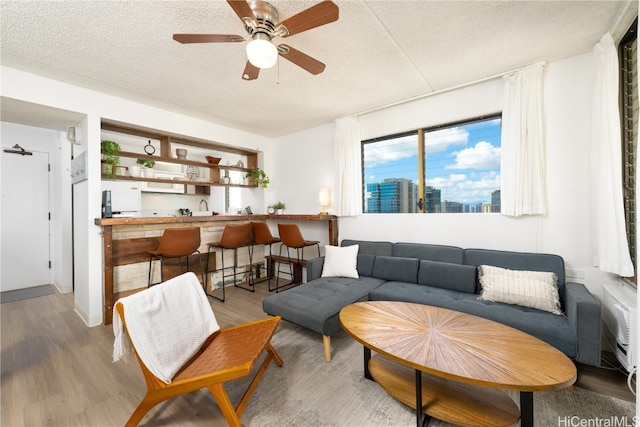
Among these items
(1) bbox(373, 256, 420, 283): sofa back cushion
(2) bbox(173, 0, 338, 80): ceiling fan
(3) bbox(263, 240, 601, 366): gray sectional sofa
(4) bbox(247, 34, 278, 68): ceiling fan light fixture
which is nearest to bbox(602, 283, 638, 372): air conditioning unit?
(3) bbox(263, 240, 601, 366): gray sectional sofa

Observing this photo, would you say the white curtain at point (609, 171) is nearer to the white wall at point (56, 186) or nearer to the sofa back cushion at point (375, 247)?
the sofa back cushion at point (375, 247)

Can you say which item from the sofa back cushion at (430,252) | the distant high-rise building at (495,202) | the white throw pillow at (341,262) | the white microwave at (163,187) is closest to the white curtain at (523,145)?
the distant high-rise building at (495,202)

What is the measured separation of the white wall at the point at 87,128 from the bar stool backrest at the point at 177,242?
0.70 meters

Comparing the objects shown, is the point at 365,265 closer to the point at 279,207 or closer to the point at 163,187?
the point at 279,207

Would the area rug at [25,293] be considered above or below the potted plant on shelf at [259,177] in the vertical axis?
below

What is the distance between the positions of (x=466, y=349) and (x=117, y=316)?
1.92 m

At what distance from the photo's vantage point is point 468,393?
5.12ft

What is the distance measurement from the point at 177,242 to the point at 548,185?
408 centimetres

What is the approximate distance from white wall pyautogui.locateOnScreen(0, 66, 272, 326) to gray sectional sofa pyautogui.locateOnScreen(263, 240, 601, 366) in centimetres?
210

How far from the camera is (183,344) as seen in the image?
1.65 meters

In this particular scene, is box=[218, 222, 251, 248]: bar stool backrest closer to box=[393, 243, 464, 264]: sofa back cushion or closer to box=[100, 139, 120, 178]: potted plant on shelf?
box=[100, 139, 120, 178]: potted plant on shelf

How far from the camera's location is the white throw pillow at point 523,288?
2080 millimetres

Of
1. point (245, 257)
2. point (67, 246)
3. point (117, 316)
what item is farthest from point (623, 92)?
point (67, 246)

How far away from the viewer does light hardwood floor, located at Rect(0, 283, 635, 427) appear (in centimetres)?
157
